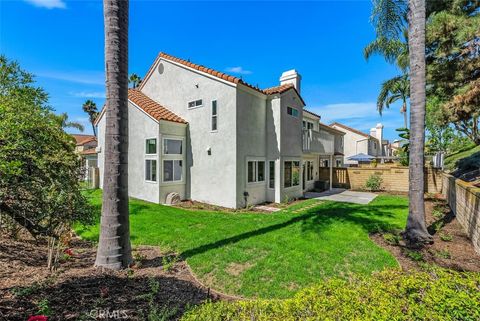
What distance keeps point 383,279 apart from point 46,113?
27.2ft

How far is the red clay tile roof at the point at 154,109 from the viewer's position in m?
14.5

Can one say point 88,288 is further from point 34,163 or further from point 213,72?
point 213,72

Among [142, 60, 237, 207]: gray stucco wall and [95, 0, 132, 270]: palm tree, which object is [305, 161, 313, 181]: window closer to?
[142, 60, 237, 207]: gray stucco wall

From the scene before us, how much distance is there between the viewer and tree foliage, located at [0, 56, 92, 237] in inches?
191

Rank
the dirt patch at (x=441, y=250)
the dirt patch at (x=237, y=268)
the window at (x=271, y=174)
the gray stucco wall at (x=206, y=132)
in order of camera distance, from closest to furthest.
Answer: the dirt patch at (x=237, y=268) < the dirt patch at (x=441, y=250) < the gray stucco wall at (x=206, y=132) < the window at (x=271, y=174)

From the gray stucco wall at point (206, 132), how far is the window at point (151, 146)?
2.05 metres

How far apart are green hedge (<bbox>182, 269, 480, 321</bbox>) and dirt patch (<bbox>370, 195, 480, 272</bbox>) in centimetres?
400

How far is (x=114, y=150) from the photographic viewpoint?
547cm

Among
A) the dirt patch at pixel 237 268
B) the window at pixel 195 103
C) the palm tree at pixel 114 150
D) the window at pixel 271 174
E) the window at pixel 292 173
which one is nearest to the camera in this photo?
the palm tree at pixel 114 150

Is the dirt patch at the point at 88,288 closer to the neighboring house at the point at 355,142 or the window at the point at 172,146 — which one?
the window at the point at 172,146

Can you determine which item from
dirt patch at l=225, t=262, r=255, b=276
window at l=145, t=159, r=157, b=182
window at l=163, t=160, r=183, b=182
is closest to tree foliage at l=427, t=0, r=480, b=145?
dirt patch at l=225, t=262, r=255, b=276

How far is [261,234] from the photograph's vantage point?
8.72 m

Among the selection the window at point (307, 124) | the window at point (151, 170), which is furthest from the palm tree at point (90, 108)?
the window at point (307, 124)

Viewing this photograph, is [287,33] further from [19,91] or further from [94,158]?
[94,158]
